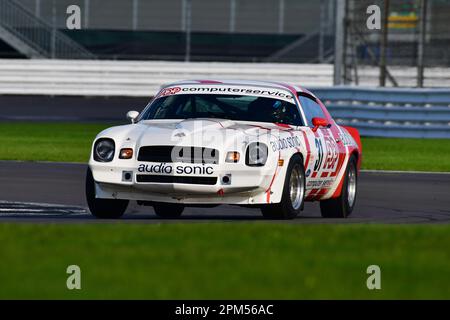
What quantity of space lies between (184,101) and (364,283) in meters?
5.91

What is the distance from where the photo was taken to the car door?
12.5 metres

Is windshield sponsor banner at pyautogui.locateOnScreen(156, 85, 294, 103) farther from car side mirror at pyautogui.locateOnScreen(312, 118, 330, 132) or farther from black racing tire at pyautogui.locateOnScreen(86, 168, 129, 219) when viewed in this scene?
black racing tire at pyautogui.locateOnScreen(86, 168, 129, 219)

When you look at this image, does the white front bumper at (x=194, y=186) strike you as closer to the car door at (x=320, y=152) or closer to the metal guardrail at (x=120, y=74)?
the car door at (x=320, y=152)

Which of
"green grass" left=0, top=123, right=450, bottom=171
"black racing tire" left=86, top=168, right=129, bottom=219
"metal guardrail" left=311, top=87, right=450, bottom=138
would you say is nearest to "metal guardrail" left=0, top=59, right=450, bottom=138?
"green grass" left=0, top=123, right=450, bottom=171

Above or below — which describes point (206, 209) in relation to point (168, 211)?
below

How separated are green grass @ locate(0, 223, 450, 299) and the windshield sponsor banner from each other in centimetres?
309

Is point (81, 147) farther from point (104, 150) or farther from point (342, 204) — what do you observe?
point (104, 150)

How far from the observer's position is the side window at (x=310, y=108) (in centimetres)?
1313

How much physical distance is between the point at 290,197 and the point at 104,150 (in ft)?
5.38

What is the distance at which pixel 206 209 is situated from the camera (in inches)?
547

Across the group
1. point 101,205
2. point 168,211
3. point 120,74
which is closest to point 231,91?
point 168,211

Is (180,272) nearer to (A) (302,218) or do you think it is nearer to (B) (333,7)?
(A) (302,218)

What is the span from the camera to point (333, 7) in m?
42.4

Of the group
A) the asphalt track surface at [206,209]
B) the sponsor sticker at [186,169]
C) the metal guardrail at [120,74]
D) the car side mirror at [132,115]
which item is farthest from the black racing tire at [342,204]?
the metal guardrail at [120,74]
